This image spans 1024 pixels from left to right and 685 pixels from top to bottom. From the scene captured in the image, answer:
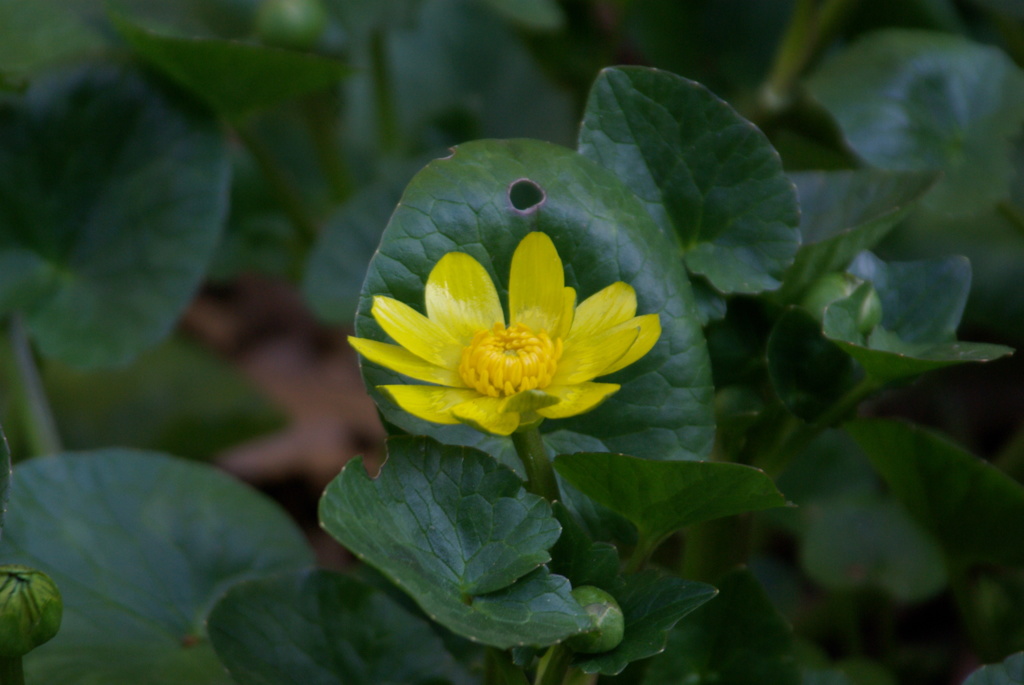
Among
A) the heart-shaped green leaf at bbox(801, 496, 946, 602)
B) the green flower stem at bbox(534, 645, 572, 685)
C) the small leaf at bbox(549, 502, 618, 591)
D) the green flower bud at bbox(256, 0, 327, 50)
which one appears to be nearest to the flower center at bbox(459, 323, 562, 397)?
the small leaf at bbox(549, 502, 618, 591)

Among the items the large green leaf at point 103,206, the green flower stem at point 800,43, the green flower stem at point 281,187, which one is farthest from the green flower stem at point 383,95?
the green flower stem at point 800,43

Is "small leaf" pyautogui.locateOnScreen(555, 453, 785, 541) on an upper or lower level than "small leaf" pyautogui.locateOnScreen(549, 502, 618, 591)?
upper

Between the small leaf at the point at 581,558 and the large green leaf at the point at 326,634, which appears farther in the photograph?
the large green leaf at the point at 326,634

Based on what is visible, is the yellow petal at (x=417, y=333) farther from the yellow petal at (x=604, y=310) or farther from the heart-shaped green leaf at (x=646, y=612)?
the heart-shaped green leaf at (x=646, y=612)

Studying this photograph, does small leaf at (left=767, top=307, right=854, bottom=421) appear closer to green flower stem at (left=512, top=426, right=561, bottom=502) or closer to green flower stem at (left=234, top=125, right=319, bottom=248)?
green flower stem at (left=512, top=426, right=561, bottom=502)

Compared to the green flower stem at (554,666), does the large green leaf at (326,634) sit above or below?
below

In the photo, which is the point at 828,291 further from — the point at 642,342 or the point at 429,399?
the point at 429,399
